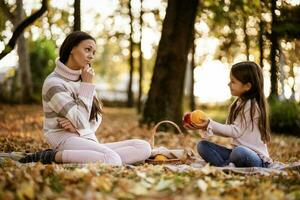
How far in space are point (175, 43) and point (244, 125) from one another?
Answer: 624 cm

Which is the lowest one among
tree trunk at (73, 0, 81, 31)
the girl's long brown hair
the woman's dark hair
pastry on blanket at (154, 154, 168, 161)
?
pastry on blanket at (154, 154, 168, 161)

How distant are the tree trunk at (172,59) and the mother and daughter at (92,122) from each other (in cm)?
581

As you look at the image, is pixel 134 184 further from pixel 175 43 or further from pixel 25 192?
pixel 175 43

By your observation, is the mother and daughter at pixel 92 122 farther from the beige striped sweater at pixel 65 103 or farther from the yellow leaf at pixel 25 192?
the yellow leaf at pixel 25 192

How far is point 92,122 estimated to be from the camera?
594cm

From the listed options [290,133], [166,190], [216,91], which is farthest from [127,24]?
[166,190]

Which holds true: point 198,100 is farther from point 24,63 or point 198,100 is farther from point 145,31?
point 24,63

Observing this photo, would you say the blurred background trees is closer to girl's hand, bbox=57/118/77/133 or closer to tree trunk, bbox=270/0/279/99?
tree trunk, bbox=270/0/279/99

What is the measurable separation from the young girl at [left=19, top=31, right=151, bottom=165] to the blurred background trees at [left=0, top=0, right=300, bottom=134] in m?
1.53

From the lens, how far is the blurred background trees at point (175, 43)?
38.6ft

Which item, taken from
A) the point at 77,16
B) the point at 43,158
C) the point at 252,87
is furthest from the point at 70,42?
the point at 77,16

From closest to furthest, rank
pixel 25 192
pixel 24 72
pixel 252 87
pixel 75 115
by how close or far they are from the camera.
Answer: pixel 25 192, pixel 75 115, pixel 252 87, pixel 24 72

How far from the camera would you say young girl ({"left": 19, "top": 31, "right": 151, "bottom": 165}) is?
5.44 m

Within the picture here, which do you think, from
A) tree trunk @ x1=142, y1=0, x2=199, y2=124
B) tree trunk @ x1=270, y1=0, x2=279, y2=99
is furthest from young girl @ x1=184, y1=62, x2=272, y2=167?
tree trunk @ x1=270, y1=0, x2=279, y2=99
